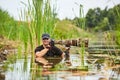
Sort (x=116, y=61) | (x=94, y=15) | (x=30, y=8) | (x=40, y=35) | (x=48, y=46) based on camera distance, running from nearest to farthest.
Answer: (x=116, y=61) < (x=30, y=8) < (x=40, y=35) < (x=48, y=46) < (x=94, y=15)

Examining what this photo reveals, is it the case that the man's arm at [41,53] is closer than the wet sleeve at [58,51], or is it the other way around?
the man's arm at [41,53]

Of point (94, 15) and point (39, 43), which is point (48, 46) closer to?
point (39, 43)

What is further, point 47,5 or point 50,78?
point 47,5

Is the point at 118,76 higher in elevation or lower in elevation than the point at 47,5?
lower

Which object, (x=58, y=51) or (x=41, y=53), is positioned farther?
(x=58, y=51)

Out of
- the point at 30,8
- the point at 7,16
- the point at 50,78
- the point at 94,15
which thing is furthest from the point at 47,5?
the point at 94,15

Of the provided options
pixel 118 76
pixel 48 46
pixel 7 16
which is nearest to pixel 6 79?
pixel 118 76

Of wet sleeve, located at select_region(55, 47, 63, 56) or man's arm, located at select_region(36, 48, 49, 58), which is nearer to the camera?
man's arm, located at select_region(36, 48, 49, 58)

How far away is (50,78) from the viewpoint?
7.37m

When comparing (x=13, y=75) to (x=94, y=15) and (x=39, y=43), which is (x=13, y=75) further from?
(x=94, y=15)

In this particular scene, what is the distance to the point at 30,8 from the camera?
34.8 feet

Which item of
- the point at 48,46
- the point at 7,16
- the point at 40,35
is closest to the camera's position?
the point at 40,35

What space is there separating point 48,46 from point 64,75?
439 centimetres

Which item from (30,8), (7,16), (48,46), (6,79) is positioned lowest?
(6,79)
